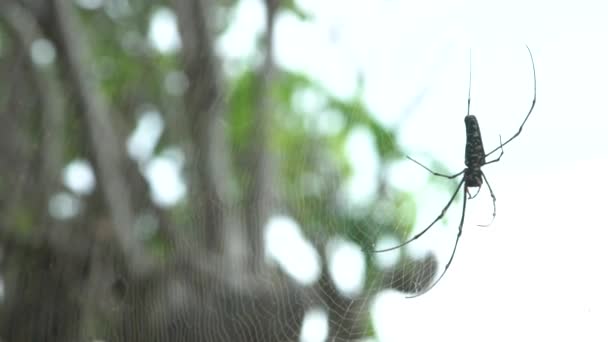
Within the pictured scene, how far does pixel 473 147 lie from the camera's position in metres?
0.51

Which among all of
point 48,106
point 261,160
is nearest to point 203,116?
point 261,160

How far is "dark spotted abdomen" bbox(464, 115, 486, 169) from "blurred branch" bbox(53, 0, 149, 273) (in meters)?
0.62

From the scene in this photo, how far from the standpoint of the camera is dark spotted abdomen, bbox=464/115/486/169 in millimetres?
500

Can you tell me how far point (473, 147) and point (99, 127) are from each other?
0.68 meters

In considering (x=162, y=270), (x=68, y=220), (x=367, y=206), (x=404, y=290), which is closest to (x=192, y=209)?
(x=162, y=270)

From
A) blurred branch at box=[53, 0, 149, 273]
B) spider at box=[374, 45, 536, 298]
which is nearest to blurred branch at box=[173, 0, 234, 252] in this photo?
blurred branch at box=[53, 0, 149, 273]

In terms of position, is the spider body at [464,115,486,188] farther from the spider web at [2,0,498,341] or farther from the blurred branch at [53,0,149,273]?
the blurred branch at [53,0,149,273]

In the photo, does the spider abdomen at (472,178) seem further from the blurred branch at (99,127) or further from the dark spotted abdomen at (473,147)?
the blurred branch at (99,127)

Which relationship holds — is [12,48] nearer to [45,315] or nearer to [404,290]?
[45,315]

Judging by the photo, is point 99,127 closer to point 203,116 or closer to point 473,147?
point 203,116

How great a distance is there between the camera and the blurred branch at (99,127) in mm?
1003

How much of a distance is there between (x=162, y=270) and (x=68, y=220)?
0.78 ft

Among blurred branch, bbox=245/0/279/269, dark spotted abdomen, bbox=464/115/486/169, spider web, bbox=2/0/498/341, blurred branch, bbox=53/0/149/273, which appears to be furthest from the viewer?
blurred branch, bbox=53/0/149/273

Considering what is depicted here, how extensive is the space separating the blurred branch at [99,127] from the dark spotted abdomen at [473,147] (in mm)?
621
